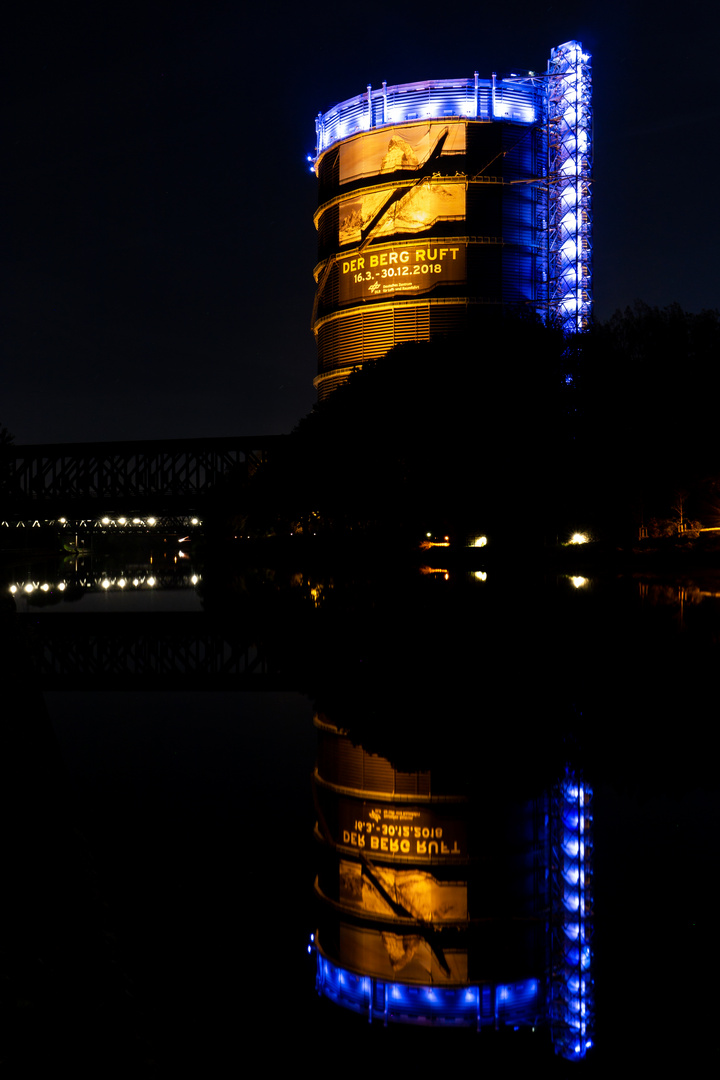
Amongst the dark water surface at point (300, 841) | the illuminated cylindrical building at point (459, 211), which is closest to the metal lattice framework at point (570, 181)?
the illuminated cylindrical building at point (459, 211)

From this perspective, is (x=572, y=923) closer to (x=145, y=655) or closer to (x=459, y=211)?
(x=145, y=655)

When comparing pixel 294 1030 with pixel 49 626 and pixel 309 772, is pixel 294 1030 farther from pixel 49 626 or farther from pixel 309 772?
pixel 49 626

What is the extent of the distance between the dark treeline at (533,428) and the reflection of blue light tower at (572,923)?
4688 centimetres

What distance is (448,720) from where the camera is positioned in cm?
1225

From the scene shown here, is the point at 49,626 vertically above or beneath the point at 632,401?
beneath

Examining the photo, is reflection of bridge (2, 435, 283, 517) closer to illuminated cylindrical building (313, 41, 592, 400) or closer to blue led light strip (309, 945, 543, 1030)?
illuminated cylindrical building (313, 41, 592, 400)

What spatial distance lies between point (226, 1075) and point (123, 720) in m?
8.88

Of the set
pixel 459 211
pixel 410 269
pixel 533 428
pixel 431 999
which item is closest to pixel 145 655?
pixel 431 999

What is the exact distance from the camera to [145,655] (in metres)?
19.2

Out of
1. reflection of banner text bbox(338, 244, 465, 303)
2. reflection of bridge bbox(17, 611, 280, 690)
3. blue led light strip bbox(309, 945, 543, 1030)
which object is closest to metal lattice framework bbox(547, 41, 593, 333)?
reflection of banner text bbox(338, 244, 465, 303)

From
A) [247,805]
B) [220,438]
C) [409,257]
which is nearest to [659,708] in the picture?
[247,805]

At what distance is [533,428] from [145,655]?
39.0 metres

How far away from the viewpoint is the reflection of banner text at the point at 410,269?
10788 centimetres

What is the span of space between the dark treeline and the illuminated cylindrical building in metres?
45.4
